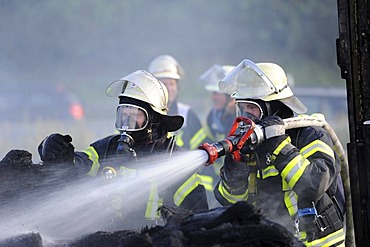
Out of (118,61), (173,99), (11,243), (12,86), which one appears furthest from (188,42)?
(11,243)

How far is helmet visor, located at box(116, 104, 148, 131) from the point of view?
482 cm

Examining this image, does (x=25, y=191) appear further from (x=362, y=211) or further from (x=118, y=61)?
(x=118, y=61)

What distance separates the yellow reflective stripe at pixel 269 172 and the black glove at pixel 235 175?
0.31 ft

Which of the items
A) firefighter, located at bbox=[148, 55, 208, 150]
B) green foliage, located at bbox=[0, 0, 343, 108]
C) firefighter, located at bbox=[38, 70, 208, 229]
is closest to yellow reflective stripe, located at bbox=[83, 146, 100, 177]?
firefighter, located at bbox=[38, 70, 208, 229]

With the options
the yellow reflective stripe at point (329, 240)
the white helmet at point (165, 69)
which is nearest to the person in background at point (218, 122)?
the white helmet at point (165, 69)

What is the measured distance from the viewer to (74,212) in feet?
13.2

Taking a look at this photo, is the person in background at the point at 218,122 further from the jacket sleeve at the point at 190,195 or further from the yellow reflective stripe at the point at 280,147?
the yellow reflective stripe at the point at 280,147

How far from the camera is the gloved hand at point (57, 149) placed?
15.3 feet

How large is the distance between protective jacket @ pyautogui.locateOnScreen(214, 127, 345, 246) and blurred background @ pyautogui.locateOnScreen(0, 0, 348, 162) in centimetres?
1149

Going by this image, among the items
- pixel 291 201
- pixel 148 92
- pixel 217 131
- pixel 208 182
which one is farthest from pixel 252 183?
pixel 217 131

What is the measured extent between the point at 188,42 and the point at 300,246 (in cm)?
2219

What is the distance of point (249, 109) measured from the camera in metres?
4.80

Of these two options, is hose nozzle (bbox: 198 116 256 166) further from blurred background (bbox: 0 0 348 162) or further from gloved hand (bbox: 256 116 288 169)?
blurred background (bbox: 0 0 348 162)

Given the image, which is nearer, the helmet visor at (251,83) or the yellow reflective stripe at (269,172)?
the yellow reflective stripe at (269,172)
